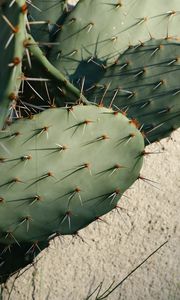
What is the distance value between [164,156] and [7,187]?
995 millimetres

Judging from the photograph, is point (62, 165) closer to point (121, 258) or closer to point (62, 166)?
point (62, 166)

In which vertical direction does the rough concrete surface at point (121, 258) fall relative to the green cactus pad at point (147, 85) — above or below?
below

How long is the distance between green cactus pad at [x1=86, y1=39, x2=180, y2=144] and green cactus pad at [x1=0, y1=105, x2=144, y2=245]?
0.28 m

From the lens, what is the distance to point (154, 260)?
228cm

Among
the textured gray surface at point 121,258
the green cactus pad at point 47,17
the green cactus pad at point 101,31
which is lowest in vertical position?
the textured gray surface at point 121,258

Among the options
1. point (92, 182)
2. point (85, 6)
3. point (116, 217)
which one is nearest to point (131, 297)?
point (116, 217)

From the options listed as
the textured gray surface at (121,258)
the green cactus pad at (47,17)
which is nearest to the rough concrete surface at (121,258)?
the textured gray surface at (121,258)

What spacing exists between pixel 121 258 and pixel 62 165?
0.78 metres

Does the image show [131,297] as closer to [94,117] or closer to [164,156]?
[164,156]

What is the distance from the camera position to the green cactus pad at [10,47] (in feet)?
4.24

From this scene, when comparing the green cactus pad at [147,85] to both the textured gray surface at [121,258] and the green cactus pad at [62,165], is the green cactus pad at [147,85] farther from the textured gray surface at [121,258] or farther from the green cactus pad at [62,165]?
the textured gray surface at [121,258]

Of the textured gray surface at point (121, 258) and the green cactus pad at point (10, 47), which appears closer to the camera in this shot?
the green cactus pad at point (10, 47)

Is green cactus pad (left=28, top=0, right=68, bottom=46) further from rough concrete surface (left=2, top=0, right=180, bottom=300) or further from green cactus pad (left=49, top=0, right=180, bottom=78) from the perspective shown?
rough concrete surface (left=2, top=0, right=180, bottom=300)

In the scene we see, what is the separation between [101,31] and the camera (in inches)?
79.1
